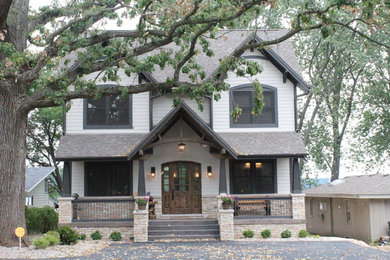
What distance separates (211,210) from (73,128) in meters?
6.27

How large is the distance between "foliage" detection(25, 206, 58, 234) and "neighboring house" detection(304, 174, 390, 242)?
13.2 metres

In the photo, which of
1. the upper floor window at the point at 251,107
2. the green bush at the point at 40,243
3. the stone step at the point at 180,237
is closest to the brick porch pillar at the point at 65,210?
the stone step at the point at 180,237

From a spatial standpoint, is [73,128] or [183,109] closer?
[183,109]

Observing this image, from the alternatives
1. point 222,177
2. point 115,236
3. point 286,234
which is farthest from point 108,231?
point 286,234

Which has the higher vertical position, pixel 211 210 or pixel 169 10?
pixel 169 10

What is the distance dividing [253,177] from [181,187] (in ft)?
9.41

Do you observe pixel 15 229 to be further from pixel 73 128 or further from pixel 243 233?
pixel 243 233

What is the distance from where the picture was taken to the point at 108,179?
67.4 ft

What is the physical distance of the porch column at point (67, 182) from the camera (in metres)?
19.3

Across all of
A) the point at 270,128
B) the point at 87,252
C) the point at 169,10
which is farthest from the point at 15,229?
the point at 270,128

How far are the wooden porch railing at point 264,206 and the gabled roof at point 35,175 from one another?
61.9 ft

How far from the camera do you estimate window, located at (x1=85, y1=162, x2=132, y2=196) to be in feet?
67.2

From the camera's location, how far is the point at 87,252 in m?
14.6

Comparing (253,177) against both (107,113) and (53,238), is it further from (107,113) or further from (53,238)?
(53,238)
